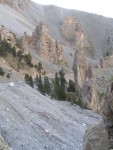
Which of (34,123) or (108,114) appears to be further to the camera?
(34,123)

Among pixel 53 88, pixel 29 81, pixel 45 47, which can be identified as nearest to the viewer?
pixel 29 81

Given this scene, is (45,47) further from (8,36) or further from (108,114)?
(108,114)

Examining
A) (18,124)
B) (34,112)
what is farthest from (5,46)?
(18,124)

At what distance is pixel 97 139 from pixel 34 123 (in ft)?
124

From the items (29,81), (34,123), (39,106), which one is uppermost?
(34,123)

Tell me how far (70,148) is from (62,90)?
43955 mm

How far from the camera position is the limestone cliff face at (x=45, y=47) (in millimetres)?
147325

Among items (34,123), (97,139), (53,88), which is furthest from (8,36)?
(97,139)

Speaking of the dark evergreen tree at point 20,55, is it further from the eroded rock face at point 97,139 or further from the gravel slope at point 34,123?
the eroded rock face at point 97,139

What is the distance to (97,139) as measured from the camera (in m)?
14.8

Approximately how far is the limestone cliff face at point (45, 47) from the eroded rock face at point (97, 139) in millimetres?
130354

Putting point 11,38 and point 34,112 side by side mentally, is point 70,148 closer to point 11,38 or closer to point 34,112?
point 34,112

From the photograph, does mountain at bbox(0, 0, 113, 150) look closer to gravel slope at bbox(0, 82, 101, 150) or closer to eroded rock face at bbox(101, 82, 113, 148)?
gravel slope at bbox(0, 82, 101, 150)

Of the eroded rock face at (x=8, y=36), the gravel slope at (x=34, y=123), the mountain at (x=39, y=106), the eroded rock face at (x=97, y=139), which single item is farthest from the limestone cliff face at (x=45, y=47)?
the eroded rock face at (x=97, y=139)
